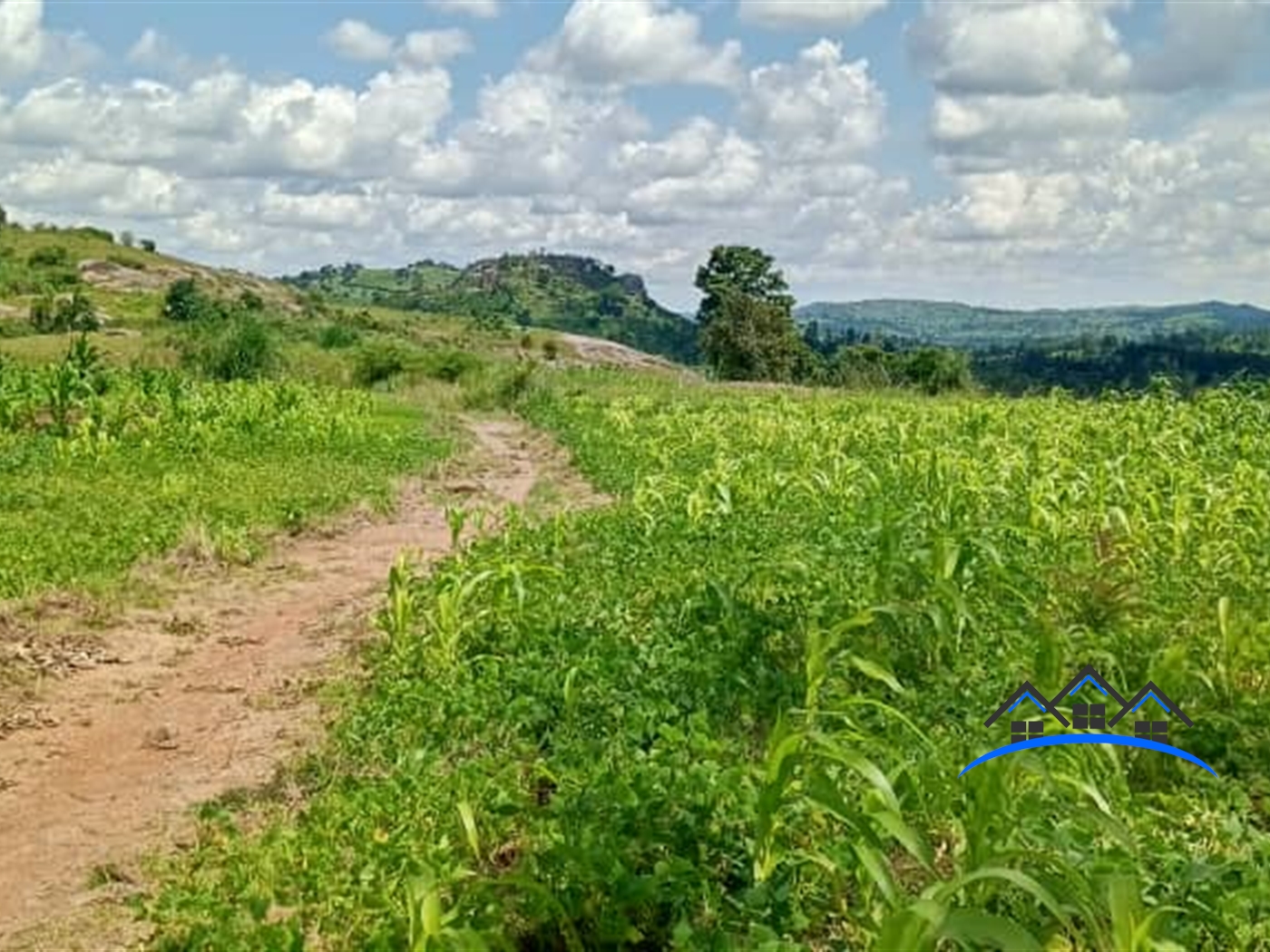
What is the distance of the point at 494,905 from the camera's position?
3.47 metres

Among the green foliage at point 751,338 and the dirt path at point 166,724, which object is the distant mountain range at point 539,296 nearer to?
the green foliage at point 751,338

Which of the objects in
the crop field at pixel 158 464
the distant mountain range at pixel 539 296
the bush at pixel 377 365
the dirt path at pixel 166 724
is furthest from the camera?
the distant mountain range at pixel 539 296

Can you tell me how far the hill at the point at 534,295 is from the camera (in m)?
119

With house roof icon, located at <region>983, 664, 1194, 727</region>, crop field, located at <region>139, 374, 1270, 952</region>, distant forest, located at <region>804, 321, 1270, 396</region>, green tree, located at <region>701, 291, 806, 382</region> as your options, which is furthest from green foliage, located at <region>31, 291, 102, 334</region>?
house roof icon, located at <region>983, 664, 1194, 727</region>

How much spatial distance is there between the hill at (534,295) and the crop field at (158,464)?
84.1 m

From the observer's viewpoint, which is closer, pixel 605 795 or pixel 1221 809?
pixel 605 795

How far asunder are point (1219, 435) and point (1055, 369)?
59.6 m

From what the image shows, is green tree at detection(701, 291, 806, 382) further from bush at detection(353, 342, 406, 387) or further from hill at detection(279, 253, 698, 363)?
hill at detection(279, 253, 698, 363)

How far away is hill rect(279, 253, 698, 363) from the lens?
119m

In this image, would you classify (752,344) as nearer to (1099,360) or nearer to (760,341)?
(760,341)

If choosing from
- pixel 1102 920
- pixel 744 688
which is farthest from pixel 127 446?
pixel 1102 920

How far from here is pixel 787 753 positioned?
3354 mm

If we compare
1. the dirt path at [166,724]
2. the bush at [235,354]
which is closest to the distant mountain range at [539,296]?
the bush at [235,354]

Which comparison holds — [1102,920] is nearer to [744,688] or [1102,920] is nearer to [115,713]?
[744,688]
